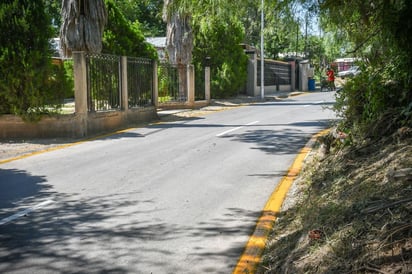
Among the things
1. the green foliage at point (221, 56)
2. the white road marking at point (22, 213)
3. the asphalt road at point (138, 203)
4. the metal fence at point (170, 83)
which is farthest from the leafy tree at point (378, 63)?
the green foliage at point (221, 56)

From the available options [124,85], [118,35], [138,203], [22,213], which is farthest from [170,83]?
[22,213]

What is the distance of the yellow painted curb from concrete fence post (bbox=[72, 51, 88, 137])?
278 inches

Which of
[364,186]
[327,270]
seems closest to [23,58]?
[364,186]

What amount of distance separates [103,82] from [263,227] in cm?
1080

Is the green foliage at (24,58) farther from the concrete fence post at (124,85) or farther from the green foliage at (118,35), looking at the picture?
the green foliage at (118,35)

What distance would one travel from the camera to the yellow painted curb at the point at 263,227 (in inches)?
183

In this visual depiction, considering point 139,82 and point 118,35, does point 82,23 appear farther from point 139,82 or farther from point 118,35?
point 118,35

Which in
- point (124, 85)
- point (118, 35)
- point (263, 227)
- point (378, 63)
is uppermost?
point (118, 35)

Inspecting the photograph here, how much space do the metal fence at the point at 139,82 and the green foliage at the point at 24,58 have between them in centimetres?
402

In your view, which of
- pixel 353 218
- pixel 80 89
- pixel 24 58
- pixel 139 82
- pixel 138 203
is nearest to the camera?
pixel 353 218

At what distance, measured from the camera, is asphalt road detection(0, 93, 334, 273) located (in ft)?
16.0

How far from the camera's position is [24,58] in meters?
13.4

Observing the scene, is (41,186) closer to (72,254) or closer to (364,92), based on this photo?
(72,254)

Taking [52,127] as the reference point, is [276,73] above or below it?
above
